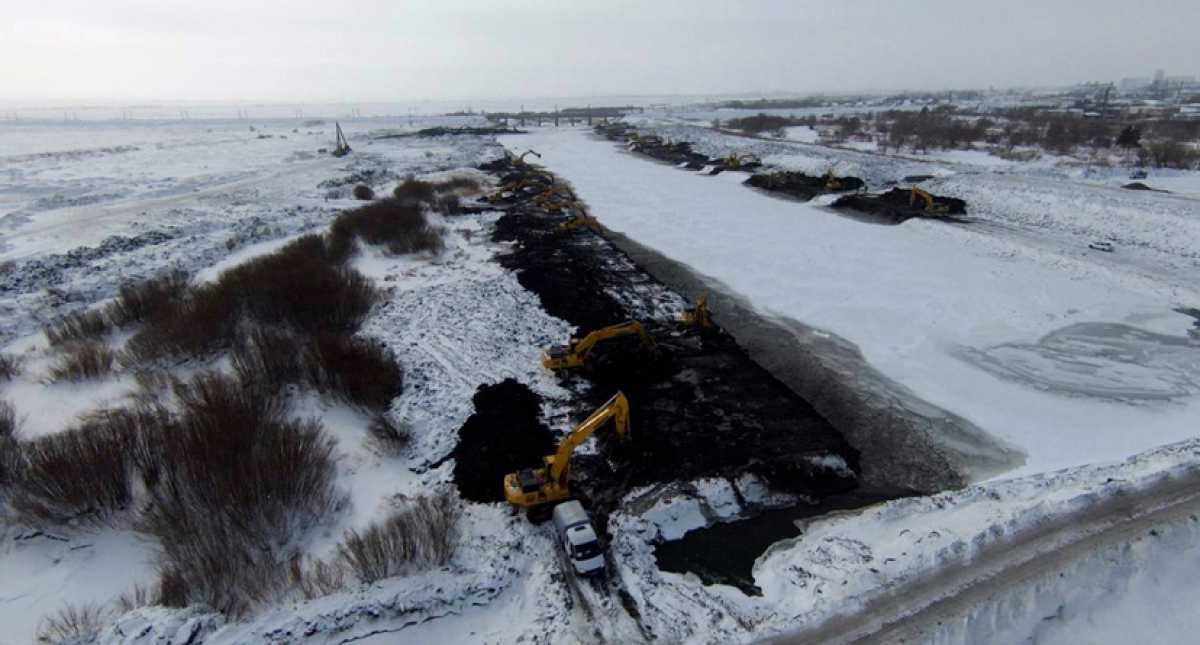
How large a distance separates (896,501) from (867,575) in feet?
6.58

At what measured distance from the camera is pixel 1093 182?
31.4 metres

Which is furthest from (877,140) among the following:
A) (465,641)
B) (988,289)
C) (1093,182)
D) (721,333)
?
(465,641)

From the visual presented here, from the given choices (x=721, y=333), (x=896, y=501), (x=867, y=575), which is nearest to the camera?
(x=867, y=575)

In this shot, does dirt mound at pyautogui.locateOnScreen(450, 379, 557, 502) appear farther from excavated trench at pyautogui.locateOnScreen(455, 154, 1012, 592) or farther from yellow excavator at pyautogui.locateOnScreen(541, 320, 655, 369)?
yellow excavator at pyautogui.locateOnScreen(541, 320, 655, 369)

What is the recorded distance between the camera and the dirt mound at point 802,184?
33.5 metres

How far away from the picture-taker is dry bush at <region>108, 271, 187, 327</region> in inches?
661

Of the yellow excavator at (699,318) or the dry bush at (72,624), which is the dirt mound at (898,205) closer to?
the yellow excavator at (699,318)

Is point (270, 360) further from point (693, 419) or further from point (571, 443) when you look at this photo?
point (693, 419)

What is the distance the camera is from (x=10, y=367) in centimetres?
1383

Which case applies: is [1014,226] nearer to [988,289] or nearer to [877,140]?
[988,289]

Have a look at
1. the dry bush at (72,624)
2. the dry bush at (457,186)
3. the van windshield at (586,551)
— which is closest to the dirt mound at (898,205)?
the dry bush at (457,186)

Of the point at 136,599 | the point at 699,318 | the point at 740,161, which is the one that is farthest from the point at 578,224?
the point at 740,161

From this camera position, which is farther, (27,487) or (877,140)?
(877,140)

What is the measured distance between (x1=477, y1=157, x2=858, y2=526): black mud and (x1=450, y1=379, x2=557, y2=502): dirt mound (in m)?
0.95
